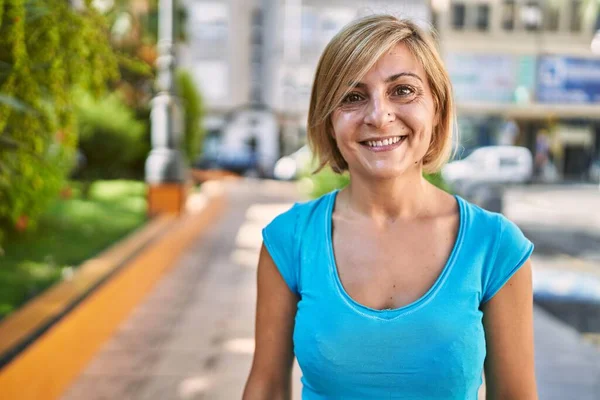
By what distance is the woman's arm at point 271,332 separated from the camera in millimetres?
1762

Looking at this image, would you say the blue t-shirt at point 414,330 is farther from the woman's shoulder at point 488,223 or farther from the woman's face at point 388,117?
the woman's face at point 388,117

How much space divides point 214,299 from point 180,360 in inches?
69.1

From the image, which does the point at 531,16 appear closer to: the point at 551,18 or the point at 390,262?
the point at 551,18

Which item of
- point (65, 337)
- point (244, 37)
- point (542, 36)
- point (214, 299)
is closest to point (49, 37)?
point (65, 337)

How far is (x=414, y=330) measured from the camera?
1.57m

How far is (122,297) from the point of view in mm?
5570

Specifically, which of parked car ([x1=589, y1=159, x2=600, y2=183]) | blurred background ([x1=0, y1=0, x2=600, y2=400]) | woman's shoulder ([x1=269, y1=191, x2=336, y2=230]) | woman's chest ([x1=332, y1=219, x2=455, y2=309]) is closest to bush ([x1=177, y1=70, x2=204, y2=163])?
blurred background ([x1=0, y1=0, x2=600, y2=400])

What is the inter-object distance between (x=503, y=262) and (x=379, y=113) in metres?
0.44

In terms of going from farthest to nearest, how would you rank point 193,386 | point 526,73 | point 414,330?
1. point 526,73
2. point 193,386
3. point 414,330

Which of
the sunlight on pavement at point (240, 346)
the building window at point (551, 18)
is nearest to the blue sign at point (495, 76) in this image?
the building window at point (551, 18)

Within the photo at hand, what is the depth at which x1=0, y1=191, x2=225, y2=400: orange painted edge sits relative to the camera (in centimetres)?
338

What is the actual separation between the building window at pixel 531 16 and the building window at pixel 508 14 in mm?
568

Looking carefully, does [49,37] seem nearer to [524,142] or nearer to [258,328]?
[258,328]

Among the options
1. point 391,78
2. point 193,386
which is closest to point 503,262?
point 391,78
